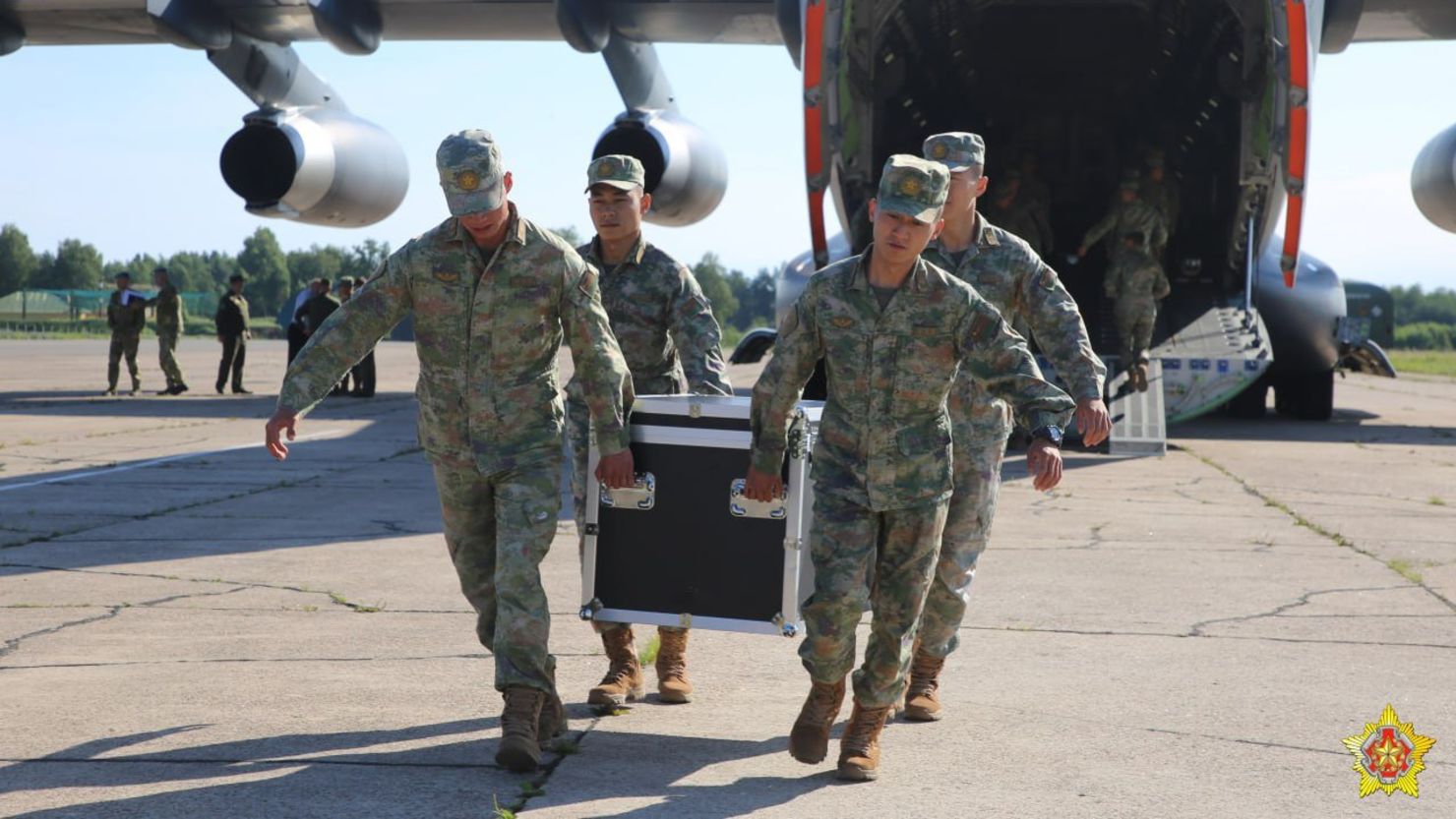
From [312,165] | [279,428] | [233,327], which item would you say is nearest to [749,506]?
[279,428]

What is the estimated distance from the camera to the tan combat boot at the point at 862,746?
4004mm

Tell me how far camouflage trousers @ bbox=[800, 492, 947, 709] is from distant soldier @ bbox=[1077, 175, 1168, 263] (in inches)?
359

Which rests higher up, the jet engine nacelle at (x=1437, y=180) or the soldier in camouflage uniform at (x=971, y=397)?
the jet engine nacelle at (x=1437, y=180)

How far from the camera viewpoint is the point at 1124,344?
41.5ft

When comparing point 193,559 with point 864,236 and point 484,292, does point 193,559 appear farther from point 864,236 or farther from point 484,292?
point 864,236

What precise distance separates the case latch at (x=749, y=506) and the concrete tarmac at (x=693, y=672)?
2.09ft

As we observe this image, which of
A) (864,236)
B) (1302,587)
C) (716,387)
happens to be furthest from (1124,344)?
(716,387)

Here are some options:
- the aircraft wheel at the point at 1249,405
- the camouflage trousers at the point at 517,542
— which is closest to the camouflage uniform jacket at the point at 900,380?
the camouflage trousers at the point at 517,542

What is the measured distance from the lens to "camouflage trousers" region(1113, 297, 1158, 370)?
1245 centimetres

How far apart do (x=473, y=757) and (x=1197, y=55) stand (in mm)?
11675

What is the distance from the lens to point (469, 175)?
4.15 m

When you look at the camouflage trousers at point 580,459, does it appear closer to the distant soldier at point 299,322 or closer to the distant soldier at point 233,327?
the distant soldier at point 299,322

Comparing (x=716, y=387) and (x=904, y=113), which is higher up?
(x=904, y=113)

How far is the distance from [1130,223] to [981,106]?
113 inches
